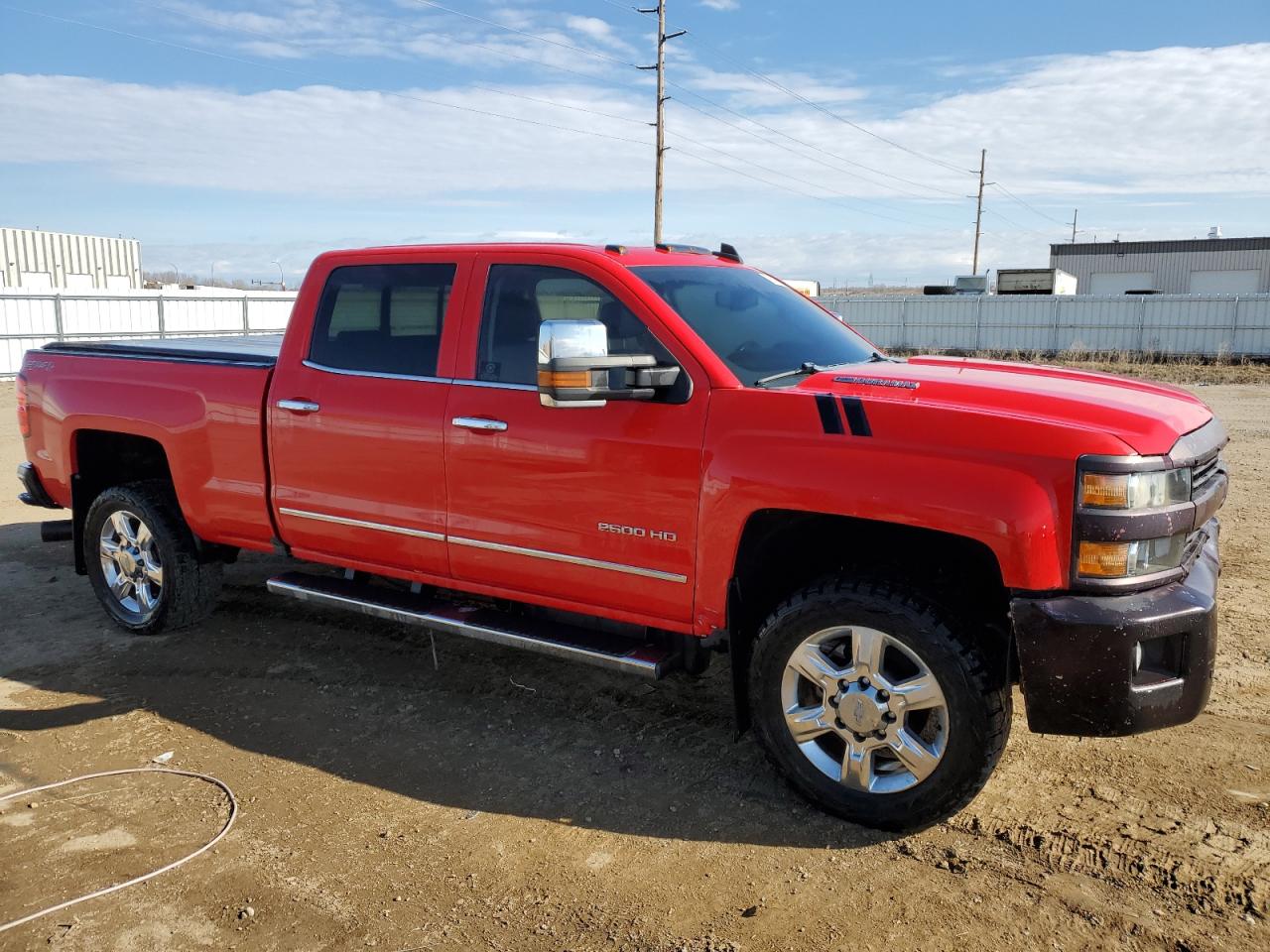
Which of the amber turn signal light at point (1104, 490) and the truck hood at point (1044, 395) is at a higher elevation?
the truck hood at point (1044, 395)

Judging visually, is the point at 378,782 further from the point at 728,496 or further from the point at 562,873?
the point at 728,496

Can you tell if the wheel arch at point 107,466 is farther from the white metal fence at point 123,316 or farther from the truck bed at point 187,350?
the white metal fence at point 123,316

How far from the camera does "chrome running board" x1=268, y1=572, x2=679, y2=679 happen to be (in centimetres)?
378

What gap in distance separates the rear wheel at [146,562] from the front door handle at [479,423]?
2140 millimetres

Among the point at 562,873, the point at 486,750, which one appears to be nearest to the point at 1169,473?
the point at 562,873

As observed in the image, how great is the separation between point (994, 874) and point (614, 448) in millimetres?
1915

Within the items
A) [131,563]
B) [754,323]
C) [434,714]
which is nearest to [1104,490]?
[754,323]

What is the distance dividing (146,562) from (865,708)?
4.07 meters

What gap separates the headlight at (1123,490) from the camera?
9.66 feet

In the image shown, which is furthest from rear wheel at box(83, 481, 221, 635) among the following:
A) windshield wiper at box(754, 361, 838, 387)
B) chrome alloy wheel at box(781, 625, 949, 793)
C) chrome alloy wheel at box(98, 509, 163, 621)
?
chrome alloy wheel at box(781, 625, 949, 793)

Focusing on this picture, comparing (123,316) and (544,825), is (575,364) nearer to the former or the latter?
(544,825)

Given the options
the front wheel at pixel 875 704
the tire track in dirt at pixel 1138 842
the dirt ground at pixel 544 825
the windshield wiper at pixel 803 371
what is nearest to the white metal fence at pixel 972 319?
the dirt ground at pixel 544 825

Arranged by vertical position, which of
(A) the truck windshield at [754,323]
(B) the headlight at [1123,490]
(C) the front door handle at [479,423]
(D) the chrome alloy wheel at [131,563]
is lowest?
(D) the chrome alloy wheel at [131,563]

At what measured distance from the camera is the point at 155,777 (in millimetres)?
3895
